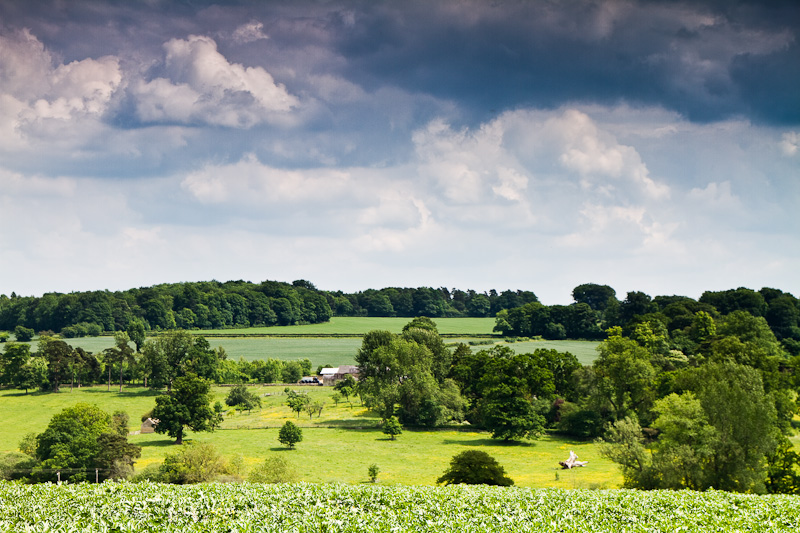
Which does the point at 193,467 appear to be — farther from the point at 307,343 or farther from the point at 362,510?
the point at 307,343

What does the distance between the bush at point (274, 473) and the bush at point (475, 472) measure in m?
11.6

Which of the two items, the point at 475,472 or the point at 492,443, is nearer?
the point at 475,472

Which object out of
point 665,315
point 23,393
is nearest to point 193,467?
point 23,393

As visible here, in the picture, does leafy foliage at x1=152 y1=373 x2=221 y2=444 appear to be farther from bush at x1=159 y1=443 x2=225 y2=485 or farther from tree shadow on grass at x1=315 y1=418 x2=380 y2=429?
bush at x1=159 y1=443 x2=225 y2=485

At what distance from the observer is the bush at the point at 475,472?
4106 cm

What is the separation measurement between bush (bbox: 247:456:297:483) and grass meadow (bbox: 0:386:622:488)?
3378 millimetres

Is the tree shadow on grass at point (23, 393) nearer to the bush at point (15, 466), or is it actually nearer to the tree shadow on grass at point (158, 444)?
the tree shadow on grass at point (158, 444)

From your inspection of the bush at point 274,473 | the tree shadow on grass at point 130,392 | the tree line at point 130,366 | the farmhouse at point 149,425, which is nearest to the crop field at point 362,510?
the bush at point 274,473

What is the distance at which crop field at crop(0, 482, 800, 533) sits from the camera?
16.0 meters

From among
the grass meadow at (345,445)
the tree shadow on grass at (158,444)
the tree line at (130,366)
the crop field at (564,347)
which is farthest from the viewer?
the crop field at (564,347)

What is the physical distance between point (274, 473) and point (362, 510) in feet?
85.8

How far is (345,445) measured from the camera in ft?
206

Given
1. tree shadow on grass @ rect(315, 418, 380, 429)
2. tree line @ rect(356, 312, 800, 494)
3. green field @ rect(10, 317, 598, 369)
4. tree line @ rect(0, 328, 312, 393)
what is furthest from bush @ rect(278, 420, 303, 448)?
green field @ rect(10, 317, 598, 369)

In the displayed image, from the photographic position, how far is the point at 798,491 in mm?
38750
